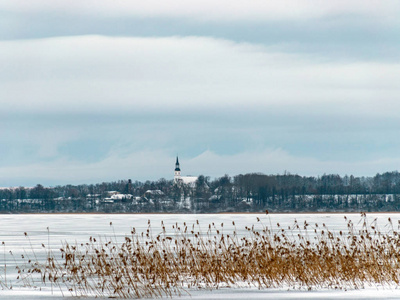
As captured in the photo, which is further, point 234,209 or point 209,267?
point 234,209

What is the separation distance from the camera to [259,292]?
625 inches

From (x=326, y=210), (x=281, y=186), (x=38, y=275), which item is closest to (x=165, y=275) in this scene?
(x=38, y=275)

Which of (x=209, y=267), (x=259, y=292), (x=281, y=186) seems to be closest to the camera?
(x=259, y=292)

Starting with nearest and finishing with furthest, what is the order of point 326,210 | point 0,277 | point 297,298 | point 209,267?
point 297,298 < point 209,267 < point 0,277 < point 326,210

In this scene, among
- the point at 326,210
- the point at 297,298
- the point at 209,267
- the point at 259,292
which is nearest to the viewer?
the point at 297,298

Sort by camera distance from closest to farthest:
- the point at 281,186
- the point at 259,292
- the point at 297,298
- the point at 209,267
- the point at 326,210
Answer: the point at 297,298 → the point at 259,292 → the point at 209,267 → the point at 326,210 → the point at 281,186

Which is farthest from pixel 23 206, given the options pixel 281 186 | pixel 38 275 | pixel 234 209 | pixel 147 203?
pixel 38 275

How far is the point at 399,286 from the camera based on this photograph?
53.3ft

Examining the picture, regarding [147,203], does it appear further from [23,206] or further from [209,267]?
[209,267]

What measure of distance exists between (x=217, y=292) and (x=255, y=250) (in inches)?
96.9

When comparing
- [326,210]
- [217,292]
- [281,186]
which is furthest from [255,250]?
[281,186]

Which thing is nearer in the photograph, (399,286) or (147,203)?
(399,286)

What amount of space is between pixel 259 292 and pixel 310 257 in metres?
1.69

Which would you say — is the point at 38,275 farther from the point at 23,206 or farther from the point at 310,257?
the point at 23,206
